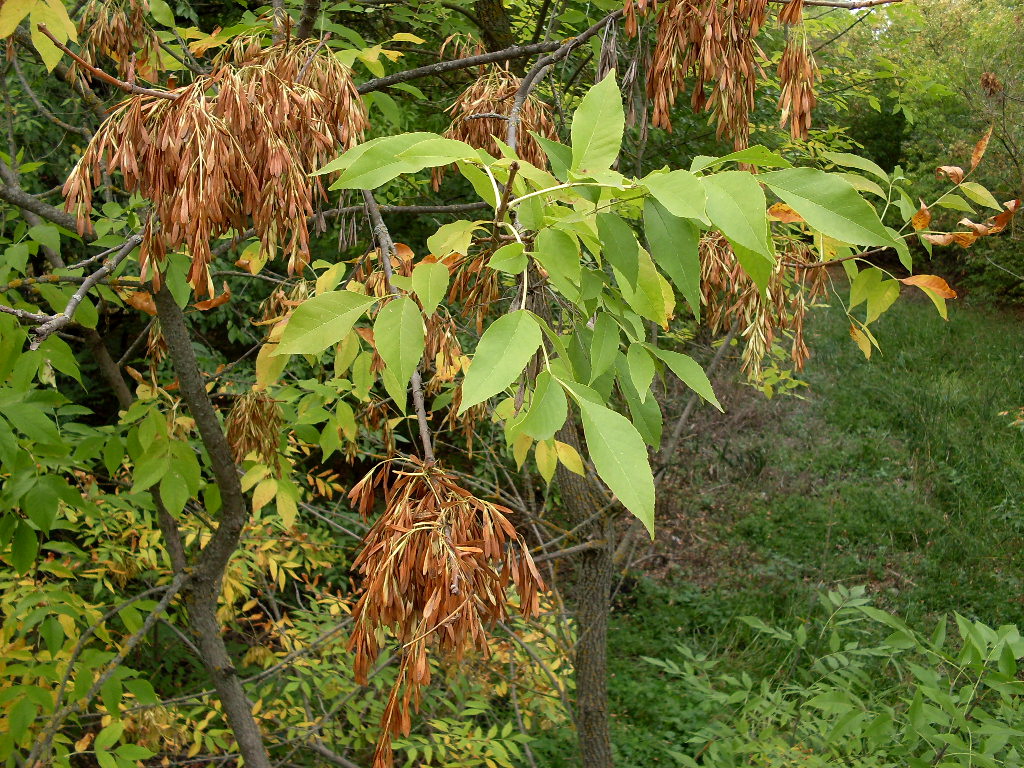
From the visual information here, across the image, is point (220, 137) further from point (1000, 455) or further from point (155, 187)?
point (1000, 455)

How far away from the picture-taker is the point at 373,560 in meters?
0.91

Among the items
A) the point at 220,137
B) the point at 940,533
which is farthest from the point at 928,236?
the point at 940,533

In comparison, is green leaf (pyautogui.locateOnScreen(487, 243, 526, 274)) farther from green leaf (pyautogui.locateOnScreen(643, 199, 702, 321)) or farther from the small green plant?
the small green plant

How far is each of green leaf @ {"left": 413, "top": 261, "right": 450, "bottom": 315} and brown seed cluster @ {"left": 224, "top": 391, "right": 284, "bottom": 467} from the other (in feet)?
3.81

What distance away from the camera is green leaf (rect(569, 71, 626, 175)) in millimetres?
769

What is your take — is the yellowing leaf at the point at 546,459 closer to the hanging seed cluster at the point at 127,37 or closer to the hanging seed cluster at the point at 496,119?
the hanging seed cluster at the point at 496,119

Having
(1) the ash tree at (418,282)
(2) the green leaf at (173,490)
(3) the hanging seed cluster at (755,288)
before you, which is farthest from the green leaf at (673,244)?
(2) the green leaf at (173,490)

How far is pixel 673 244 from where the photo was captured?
0.77 metres

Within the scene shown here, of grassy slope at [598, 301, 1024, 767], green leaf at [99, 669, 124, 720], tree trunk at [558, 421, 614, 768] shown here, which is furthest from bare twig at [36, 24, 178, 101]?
grassy slope at [598, 301, 1024, 767]

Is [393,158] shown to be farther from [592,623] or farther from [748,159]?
[592,623]

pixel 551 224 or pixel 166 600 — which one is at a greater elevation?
pixel 551 224

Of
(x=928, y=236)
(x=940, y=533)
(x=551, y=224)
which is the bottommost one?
(x=940, y=533)

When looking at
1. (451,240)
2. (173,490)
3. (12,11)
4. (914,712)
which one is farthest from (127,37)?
(914,712)

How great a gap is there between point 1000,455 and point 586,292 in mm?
8237
